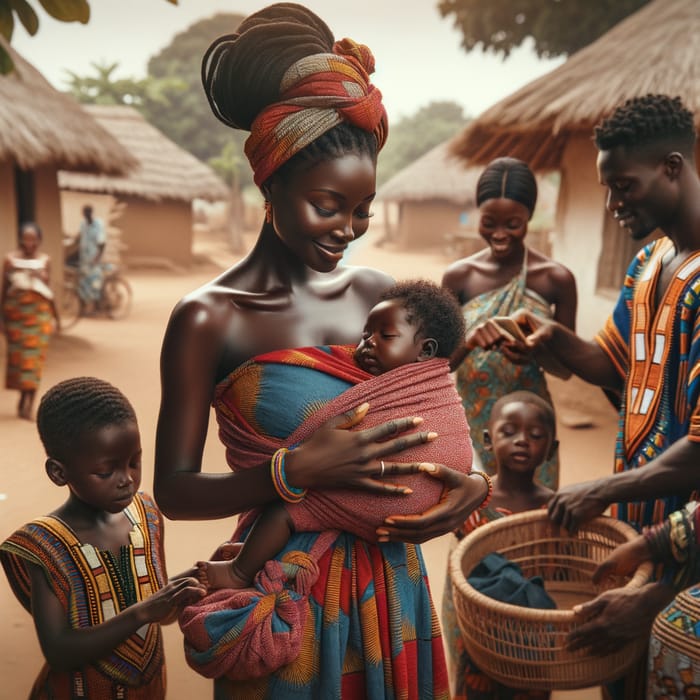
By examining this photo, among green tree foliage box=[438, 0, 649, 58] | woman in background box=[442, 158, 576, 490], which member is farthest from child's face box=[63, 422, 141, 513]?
green tree foliage box=[438, 0, 649, 58]

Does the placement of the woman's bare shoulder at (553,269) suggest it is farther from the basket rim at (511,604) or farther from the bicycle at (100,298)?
the bicycle at (100,298)

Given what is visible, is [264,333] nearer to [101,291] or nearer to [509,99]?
[509,99]

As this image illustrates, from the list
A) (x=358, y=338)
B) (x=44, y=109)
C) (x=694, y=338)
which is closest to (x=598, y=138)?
(x=694, y=338)

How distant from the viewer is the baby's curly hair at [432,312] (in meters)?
Answer: 1.48

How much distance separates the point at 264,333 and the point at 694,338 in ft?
3.66

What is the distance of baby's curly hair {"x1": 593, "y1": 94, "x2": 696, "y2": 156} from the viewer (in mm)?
2043

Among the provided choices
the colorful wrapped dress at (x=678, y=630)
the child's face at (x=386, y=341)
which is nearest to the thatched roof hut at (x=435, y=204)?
the colorful wrapped dress at (x=678, y=630)

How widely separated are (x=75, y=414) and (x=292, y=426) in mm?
591

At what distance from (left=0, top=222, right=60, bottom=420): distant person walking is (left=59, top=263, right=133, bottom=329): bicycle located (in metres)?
4.79

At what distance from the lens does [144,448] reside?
19.7 feet

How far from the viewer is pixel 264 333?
1.38m

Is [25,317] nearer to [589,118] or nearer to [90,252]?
[589,118]

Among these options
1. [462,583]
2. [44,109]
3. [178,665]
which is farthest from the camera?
[44,109]

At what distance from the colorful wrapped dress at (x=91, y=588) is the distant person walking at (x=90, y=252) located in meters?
10.2
